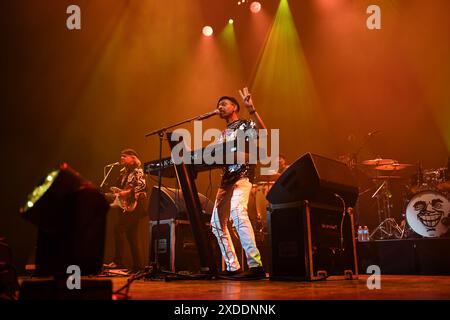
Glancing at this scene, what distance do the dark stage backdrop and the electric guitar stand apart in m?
0.86

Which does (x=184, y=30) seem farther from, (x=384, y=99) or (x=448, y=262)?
(x=448, y=262)

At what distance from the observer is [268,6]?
892 cm

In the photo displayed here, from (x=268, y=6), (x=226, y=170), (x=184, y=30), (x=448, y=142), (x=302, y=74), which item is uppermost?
(x=268, y=6)

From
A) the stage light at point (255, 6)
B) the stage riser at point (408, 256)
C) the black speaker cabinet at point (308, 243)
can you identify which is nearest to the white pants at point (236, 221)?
the black speaker cabinet at point (308, 243)

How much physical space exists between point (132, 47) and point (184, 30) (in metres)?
1.24

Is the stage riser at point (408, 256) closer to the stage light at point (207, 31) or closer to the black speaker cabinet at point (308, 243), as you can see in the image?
the black speaker cabinet at point (308, 243)

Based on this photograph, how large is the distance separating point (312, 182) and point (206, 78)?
5.31 metres

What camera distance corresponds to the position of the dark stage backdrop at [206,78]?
6.52m

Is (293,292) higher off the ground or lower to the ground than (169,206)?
lower

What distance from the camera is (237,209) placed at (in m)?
4.11

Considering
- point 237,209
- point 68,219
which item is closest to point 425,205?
point 237,209

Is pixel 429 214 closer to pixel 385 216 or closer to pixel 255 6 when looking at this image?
pixel 385 216

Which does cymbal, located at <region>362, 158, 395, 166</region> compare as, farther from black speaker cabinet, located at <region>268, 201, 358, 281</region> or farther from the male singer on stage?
the male singer on stage

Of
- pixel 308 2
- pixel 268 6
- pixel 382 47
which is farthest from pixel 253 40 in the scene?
pixel 382 47
